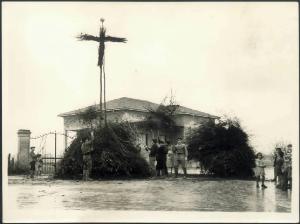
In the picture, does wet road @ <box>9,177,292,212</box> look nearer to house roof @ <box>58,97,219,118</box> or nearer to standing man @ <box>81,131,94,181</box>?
standing man @ <box>81,131,94,181</box>

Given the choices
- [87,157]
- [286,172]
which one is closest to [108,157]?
[87,157]

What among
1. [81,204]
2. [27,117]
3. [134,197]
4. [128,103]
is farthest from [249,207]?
[128,103]

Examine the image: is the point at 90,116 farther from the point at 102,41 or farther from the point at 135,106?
the point at 102,41

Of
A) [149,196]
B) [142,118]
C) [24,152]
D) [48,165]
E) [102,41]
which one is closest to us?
[149,196]

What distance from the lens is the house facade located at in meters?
19.0

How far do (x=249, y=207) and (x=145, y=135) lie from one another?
33.1 ft

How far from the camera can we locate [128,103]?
2047 cm

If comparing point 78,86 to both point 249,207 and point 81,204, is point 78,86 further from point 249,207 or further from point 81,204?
point 249,207

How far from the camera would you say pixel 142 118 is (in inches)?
862

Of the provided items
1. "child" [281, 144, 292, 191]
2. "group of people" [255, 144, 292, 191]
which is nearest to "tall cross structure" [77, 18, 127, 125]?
"group of people" [255, 144, 292, 191]

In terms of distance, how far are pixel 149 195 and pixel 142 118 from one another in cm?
842

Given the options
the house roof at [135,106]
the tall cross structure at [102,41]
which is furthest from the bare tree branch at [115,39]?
the house roof at [135,106]

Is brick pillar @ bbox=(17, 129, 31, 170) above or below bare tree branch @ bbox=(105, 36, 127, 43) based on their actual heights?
below

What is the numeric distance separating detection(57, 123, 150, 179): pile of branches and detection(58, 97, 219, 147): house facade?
2.86 feet
